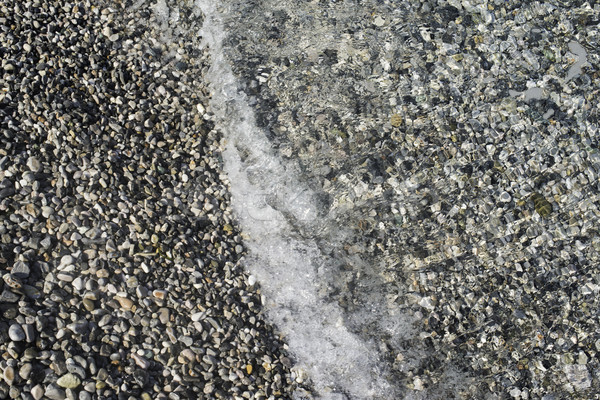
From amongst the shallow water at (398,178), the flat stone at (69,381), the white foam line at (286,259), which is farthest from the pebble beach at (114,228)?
the shallow water at (398,178)

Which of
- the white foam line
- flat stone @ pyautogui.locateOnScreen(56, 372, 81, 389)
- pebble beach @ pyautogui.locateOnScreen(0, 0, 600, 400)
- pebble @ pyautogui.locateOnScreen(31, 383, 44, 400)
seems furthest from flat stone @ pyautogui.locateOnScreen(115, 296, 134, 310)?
the white foam line

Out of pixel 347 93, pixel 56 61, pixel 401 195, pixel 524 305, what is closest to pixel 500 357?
pixel 524 305

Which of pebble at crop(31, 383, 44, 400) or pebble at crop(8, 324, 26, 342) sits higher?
pebble at crop(8, 324, 26, 342)

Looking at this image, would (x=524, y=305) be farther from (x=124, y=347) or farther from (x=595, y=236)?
(x=124, y=347)

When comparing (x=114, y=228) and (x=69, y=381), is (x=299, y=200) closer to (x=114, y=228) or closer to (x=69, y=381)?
(x=114, y=228)

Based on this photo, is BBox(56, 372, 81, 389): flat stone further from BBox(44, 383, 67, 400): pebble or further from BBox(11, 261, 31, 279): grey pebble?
BBox(11, 261, 31, 279): grey pebble

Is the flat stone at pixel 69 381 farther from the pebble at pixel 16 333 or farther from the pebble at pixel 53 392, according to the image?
the pebble at pixel 16 333
